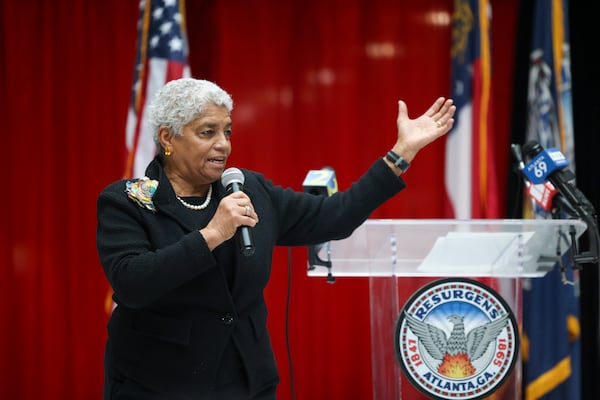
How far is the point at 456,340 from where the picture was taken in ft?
6.64

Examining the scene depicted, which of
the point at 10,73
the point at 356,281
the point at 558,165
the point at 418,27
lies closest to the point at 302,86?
the point at 418,27

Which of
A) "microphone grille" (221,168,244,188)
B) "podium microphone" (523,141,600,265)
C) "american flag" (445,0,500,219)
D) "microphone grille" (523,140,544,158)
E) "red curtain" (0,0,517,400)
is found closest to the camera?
"microphone grille" (221,168,244,188)

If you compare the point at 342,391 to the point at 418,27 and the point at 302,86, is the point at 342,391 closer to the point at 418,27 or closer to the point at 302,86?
the point at 302,86

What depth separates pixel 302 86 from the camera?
4410 mm

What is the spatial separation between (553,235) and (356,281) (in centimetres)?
219

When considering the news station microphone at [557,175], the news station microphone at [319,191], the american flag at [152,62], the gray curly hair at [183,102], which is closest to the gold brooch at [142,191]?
the gray curly hair at [183,102]

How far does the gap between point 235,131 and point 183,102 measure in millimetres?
2397

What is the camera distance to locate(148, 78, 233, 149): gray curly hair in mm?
1935

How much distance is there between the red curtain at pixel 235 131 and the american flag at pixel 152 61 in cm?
54

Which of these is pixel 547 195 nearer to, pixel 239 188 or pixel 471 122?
pixel 239 188

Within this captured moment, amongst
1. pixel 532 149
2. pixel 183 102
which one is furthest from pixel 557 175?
pixel 183 102

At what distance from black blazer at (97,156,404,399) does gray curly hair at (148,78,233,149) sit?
0.14m

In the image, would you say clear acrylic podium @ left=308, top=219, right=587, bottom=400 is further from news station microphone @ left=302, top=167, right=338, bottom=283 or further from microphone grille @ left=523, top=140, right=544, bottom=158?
microphone grille @ left=523, top=140, right=544, bottom=158

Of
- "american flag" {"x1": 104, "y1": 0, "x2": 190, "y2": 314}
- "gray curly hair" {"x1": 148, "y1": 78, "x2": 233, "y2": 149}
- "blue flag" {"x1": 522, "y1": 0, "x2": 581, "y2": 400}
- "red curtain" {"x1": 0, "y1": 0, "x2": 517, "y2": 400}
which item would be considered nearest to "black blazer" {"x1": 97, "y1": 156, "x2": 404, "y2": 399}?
"gray curly hair" {"x1": 148, "y1": 78, "x2": 233, "y2": 149}
